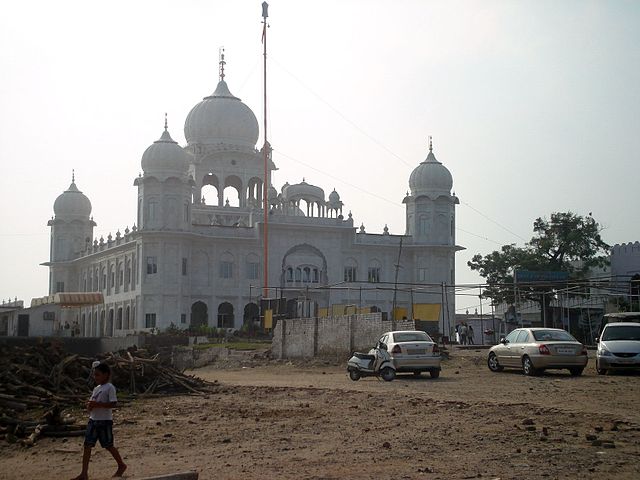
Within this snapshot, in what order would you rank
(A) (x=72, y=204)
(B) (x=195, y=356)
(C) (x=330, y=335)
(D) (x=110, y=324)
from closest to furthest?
(C) (x=330, y=335) → (B) (x=195, y=356) → (D) (x=110, y=324) → (A) (x=72, y=204)

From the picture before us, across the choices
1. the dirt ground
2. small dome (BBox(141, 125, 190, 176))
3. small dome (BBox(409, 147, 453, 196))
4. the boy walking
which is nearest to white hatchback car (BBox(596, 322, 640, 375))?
the dirt ground

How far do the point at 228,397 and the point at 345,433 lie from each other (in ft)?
26.2

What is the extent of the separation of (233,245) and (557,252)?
24810 millimetres

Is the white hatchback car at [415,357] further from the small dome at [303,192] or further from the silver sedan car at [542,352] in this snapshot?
the small dome at [303,192]

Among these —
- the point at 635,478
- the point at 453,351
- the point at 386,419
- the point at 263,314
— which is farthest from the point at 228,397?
the point at 263,314

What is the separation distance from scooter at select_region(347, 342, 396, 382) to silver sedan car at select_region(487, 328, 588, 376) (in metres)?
3.41

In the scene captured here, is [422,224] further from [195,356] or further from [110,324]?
[195,356]

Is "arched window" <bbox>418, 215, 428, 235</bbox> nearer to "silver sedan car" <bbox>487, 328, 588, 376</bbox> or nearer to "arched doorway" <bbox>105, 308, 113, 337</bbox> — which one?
"arched doorway" <bbox>105, 308, 113, 337</bbox>

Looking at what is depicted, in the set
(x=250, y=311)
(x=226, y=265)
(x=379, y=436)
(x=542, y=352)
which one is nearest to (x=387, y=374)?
(x=542, y=352)

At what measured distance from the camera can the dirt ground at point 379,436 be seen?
11.7 meters

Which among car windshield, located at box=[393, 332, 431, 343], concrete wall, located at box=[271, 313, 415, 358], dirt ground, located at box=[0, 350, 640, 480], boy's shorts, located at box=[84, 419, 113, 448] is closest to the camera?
dirt ground, located at box=[0, 350, 640, 480]

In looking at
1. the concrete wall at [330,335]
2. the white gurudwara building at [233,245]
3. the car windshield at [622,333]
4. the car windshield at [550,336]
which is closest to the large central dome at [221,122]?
the white gurudwara building at [233,245]

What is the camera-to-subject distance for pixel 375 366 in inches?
1040

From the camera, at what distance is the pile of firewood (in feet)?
52.0
